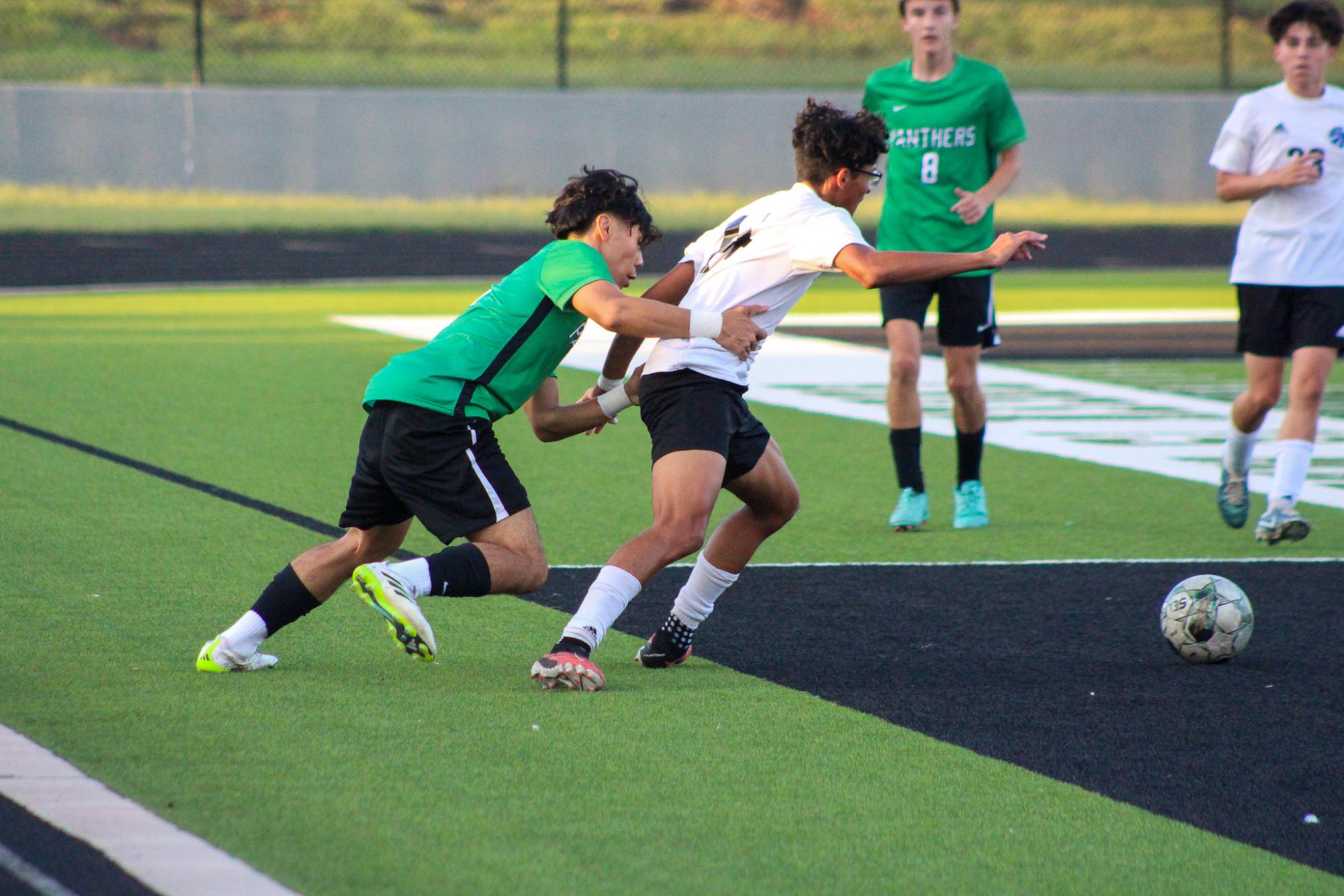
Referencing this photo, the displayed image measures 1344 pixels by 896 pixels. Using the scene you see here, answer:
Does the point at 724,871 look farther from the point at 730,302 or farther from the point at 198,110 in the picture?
the point at 198,110

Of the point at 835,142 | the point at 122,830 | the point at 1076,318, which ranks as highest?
the point at 835,142

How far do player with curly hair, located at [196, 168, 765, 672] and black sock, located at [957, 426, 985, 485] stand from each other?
310 centimetres

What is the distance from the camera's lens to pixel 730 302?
562cm

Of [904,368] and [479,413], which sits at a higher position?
Answer: [479,413]

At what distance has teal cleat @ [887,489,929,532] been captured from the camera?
8.22 metres

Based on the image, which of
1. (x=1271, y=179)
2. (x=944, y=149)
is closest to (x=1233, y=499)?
(x=1271, y=179)

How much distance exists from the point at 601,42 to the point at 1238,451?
26742 mm

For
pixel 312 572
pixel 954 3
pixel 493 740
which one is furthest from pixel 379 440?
pixel 954 3

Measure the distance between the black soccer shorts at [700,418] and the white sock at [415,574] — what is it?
2.39 feet

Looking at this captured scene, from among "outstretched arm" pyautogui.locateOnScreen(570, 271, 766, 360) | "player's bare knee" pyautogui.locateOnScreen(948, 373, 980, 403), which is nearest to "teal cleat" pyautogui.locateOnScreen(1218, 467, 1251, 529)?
"player's bare knee" pyautogui.locateOnScreen(948, 373, 980, 403)

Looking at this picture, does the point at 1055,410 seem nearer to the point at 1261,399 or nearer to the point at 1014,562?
the point at 1261,399

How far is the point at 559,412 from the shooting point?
5.71 m

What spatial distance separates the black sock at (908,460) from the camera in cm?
830

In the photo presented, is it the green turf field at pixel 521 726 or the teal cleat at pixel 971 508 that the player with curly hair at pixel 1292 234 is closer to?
the green turf field at pixel 521 726
